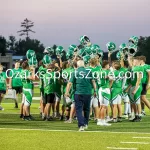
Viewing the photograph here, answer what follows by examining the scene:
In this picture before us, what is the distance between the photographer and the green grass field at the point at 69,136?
13195mm

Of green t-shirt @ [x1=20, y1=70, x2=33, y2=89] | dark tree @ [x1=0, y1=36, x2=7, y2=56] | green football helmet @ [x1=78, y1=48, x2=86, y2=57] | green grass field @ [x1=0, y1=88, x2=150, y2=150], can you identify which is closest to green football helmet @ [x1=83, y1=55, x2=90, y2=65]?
green football helmet @ [x1=78, y1=48, x2=86, y2=57]

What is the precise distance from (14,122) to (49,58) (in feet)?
8.41

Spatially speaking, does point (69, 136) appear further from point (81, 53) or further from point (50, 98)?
point (50, 98)

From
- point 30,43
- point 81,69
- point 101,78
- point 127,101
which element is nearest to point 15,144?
point 81,69

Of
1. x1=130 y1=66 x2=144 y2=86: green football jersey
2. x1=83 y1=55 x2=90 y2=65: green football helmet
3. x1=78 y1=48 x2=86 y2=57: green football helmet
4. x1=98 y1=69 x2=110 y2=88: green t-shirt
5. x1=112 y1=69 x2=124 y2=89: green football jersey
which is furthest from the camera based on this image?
x1=130 y1=66 x2=144 y2=86: green football jersey

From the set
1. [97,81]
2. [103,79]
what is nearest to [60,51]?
[97,81]

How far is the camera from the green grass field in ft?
43.3

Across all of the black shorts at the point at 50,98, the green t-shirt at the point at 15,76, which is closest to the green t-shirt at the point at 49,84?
the black shorts at the point at 50,98

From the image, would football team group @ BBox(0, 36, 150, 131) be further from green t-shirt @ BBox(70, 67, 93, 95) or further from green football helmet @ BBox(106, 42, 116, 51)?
green t-shirt @ BBox(70, 67, 93, 95)

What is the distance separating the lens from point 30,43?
5512 inches

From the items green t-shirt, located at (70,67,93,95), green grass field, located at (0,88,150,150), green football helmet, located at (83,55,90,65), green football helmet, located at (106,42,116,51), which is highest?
green football helmet, located at (106,42,116,51)

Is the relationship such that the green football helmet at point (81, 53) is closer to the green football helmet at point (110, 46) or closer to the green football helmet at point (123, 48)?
the green football helmet at point (110, 46)

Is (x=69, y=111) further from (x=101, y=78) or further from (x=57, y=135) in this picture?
(x=57, y=135)

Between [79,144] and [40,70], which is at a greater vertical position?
[40,70]
